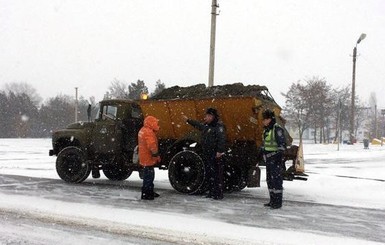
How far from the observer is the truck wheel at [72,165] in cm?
1056

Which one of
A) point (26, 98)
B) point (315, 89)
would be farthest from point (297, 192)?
point (26, 98)

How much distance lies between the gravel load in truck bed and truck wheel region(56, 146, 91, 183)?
2.57 meters

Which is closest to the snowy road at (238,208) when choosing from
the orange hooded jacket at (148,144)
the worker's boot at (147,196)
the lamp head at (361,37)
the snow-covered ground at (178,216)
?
the snow-covered ground at (178,216)

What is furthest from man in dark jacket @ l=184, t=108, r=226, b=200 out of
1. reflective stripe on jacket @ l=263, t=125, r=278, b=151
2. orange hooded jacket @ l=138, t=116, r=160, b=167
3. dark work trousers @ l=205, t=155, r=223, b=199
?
reflective stripe on jacket @ l=263, t=125, r=278, b=151

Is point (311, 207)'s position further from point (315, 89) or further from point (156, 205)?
point (315, 89)

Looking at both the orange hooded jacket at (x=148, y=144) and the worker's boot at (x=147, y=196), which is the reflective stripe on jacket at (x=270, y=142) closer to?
the orange hooded jacket at (x=148, y=144)

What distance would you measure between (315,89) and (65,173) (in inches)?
1726

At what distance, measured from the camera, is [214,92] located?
9039mm

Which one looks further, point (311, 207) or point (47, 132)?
point (47, 132)

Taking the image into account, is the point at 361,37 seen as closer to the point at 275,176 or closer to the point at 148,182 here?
the point at 275,176

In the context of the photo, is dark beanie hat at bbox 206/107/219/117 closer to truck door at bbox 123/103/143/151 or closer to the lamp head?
truck door at bbox 123/103/143/151

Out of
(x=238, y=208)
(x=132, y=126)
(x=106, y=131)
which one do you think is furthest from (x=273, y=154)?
(x=106, y=131)

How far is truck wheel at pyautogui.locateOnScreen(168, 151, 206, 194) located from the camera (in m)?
8.81

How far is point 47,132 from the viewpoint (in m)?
72.4
